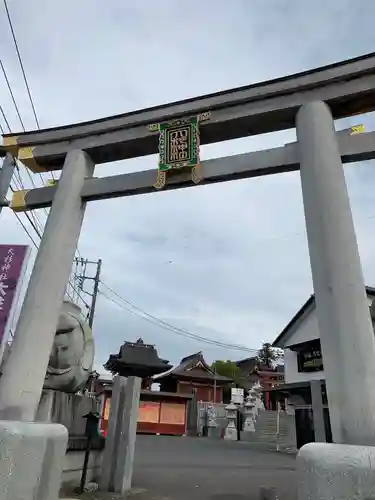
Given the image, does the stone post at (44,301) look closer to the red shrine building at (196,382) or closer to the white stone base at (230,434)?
the white stone base at (230,434)

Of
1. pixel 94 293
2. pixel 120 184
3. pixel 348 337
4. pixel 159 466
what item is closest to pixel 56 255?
pixel 120 184

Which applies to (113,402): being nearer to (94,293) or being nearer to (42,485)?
(42,485)

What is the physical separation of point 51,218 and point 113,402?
3044 mm

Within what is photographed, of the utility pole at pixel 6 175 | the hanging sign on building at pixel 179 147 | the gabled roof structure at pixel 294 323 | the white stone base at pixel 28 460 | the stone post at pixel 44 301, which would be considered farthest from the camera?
the gabled roof structure at pixel 294 323

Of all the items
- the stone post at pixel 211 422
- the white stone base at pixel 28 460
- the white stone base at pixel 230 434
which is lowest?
the white stone base at pixel 28 460

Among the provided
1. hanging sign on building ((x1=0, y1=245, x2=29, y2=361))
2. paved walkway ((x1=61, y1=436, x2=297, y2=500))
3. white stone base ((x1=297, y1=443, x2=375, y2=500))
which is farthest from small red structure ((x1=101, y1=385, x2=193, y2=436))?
white stone base ((x1=297, y1=443, x2=375, y2=500))

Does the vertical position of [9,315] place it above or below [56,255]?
below

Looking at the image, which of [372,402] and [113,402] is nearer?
[372,402]

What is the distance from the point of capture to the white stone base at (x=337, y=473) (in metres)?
2.95

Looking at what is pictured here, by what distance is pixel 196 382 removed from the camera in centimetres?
3453

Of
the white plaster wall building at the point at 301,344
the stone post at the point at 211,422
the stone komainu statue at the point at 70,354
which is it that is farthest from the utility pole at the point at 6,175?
the stone post at the point at 211,422

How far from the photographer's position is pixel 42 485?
3840 millimetres

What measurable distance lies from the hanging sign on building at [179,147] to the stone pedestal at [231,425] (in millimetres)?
22836

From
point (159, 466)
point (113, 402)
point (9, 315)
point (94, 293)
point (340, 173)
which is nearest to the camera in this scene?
point (340, 173)
